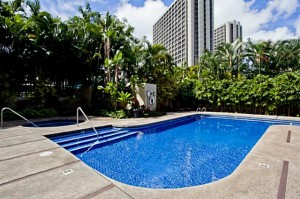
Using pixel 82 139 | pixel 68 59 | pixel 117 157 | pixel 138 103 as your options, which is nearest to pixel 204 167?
pixel 117 157

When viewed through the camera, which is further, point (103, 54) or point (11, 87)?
point (103, 54)

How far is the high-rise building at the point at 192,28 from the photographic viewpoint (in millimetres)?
64250

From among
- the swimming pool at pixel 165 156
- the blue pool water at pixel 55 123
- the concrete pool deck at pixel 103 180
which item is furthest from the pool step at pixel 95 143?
the blue pool water at pixel 55 123

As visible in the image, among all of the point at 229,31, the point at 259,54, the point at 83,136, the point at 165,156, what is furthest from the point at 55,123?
the point at 229,31

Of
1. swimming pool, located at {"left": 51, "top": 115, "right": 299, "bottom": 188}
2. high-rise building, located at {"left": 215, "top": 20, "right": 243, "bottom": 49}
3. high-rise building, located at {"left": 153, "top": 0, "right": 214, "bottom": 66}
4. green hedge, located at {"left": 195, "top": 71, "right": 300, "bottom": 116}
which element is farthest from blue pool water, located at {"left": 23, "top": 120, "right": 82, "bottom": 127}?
high-rise building, located at {"left": 215, "top": 20, "right": 243, "bottom": 49}

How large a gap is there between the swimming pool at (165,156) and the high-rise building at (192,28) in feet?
188

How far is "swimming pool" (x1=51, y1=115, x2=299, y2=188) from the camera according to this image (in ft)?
13.4

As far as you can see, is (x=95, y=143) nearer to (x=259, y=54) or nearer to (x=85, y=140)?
(x=85, y=140)

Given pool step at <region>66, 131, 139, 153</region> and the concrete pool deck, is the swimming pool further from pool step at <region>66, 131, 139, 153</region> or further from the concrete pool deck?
the concrete pool deck

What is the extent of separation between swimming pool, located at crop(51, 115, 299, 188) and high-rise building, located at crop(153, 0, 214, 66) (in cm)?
5743

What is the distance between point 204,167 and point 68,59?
11.5m

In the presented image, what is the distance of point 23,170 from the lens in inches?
132

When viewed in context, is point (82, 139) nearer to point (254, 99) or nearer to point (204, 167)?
point (204, 167)

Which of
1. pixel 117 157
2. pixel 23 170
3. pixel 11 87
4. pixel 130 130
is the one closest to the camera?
pixel 23 170
